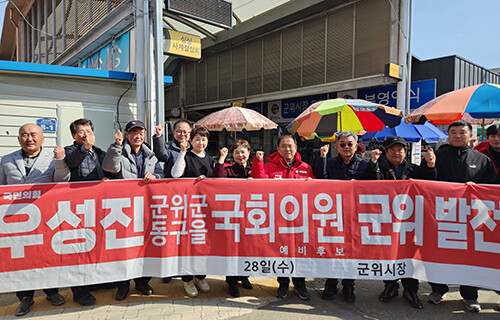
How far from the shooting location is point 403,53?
10867mm

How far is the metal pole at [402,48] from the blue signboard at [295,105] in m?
3.55

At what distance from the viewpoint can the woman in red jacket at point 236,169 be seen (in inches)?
146

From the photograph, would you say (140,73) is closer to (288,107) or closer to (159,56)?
(159,56)

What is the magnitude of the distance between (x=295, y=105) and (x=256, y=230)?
1239cm

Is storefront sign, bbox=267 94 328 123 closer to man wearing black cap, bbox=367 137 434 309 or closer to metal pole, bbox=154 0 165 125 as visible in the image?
metal pole, bbox=154 0 165 125

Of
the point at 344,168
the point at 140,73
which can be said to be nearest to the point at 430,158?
the point at 344,168

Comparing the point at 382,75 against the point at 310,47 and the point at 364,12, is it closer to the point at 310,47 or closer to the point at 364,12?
the point at 364,12

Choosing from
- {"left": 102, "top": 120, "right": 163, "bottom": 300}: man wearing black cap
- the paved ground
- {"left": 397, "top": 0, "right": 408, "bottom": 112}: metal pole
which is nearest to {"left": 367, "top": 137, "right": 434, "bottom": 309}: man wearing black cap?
the paved ground

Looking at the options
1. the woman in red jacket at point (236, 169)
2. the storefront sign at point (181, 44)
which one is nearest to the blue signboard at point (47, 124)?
the storefront sign at point (181, 44)

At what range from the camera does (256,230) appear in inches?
138

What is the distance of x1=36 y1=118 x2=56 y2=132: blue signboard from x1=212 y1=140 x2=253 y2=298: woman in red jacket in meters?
3.95

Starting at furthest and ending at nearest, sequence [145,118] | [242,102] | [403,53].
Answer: [242,102] < [403,53] < [145,118]

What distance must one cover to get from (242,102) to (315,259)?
46.2 feet

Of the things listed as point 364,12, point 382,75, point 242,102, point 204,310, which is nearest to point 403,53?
point 382,75
